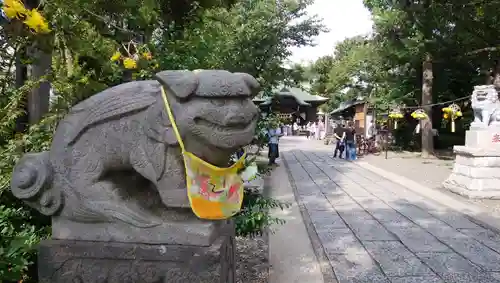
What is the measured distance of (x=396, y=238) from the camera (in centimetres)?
503

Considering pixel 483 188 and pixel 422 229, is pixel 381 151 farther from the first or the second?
pixel 422 229

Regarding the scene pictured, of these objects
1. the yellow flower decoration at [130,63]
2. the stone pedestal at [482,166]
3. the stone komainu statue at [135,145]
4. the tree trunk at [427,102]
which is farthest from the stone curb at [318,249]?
the tree trunk at [427,102]

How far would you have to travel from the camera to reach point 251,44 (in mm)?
9594

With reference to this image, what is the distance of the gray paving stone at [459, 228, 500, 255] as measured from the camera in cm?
Result: 480

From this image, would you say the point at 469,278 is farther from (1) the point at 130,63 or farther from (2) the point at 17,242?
(2) the point at 17,242

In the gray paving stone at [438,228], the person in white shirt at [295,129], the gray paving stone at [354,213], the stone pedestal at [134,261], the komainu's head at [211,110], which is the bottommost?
the gray paving stone at [438,228]

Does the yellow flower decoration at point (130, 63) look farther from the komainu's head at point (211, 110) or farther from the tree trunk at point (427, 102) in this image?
the tree trunk at point (427, 102)

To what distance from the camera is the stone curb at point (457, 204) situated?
585 centimetres

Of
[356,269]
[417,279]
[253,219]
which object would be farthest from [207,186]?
[417,279]

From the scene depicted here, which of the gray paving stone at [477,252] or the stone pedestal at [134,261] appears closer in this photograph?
the stone pedestal at [134,261]

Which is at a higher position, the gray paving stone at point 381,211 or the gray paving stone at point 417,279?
the gray paving stone at point 381,211

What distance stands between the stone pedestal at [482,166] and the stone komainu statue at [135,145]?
7146mm

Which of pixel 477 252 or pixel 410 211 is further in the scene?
pixel 410 211

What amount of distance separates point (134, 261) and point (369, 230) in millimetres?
3990
